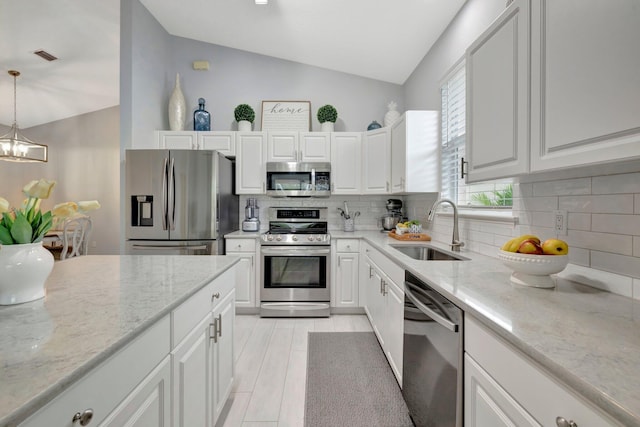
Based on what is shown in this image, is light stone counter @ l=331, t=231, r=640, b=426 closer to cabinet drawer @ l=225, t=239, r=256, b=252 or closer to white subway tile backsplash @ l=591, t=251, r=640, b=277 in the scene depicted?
white subway tile backsplash @ l=591, t=251, r=640, b=277

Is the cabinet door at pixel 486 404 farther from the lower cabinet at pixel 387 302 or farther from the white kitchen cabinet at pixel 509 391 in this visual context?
the lower cabinet at pixel 387 302

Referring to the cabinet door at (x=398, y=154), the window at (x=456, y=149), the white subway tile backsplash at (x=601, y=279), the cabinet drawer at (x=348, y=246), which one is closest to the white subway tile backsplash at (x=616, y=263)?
the white subway tile backsplash at (x=601, y=279)

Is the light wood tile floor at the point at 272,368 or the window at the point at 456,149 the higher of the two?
the window at the point at 456,149

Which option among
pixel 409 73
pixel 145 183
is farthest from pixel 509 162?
pixel 145 183

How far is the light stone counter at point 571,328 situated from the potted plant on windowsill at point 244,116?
2.82 m

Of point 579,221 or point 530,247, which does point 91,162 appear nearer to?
point 530,247

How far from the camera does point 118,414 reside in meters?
0.70

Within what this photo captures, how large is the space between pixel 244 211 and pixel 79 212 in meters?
2.66

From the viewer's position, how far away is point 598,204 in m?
1.15

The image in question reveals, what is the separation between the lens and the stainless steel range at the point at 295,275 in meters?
3.05

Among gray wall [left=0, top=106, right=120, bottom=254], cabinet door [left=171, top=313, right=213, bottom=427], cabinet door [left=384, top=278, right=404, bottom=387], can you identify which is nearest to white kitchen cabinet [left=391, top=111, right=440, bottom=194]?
cabinet door [left=384, top=278, right=404, bottom=387]

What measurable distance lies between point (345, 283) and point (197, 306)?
211 centimetres

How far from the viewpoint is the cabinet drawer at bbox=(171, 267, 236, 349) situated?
3.35ft

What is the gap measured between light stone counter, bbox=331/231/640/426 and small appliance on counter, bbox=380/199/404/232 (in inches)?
81.9
